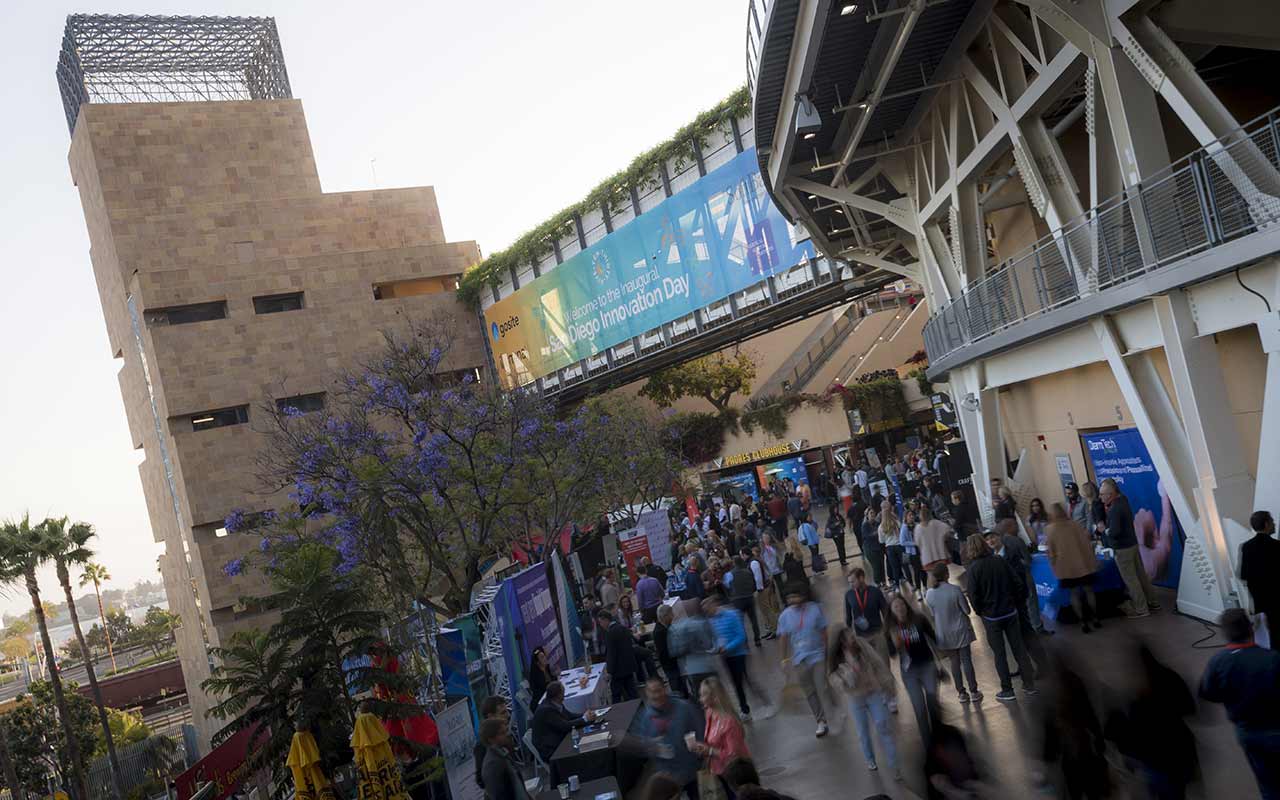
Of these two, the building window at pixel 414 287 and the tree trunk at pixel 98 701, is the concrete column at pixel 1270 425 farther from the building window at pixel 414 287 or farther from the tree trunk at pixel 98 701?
the building window at pixel 414 287

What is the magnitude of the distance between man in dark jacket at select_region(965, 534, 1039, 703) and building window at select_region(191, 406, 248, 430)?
3980 cm

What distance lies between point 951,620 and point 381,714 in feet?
19.4

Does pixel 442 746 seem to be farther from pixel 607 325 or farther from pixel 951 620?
pixel 607 325

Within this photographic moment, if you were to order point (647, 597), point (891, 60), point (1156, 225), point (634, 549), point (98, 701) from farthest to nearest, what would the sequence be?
1. point (98, 701)
2. point (634, 549)
3. point (647, 597)
4. point (891, 60)
5. point (1156, 225)

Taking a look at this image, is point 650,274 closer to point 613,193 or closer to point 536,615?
point 613,193

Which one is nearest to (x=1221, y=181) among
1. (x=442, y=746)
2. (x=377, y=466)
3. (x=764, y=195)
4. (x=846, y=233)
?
(x=442, y=746)

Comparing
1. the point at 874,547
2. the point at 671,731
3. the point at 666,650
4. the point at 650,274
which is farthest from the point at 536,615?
the point at 650,274

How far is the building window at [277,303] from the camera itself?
45.9 m

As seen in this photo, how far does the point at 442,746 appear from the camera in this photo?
32.7 feet

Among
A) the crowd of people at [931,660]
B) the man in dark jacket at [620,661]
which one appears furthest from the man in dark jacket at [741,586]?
the man in dark jacket at [620,661]

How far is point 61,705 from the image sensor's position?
31.6 meters

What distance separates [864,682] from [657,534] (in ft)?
45.4

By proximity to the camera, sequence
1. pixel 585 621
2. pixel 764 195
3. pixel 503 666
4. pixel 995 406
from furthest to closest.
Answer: pixel 764 195, pixel 585 621, pixel 995 406, pixel 503 666

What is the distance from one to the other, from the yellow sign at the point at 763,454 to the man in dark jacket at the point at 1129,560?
29877 millimetres
